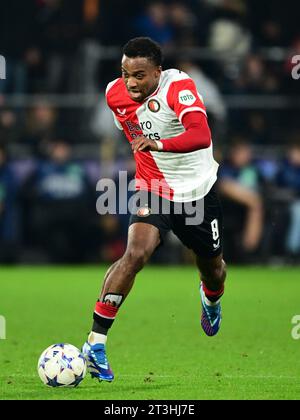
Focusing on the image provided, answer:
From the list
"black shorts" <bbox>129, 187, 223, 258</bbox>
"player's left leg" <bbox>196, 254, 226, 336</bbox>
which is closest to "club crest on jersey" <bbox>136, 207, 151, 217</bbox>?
"black shorts" <bbox>129, 187, 223, 258</bbox>

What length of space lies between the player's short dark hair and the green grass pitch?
228 centimetres

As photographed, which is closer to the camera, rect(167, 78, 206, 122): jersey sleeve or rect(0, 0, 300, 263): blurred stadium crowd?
rect(167, 78, 206, 122): jersey sleeve

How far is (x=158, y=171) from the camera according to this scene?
865 cm

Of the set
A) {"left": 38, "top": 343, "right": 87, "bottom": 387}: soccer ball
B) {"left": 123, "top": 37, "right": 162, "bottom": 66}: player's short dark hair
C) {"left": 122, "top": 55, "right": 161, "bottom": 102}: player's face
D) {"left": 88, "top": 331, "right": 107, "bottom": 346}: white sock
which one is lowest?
{"left": 38, "top": 343, "right": 87, "bottom": 387}: soccer ball

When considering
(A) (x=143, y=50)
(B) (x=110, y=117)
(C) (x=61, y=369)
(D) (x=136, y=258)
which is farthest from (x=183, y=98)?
(B) (x=110, y=117)

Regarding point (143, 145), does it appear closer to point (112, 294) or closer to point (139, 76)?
point (139, 76)

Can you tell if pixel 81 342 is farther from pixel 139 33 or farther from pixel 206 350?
pixel 139 33

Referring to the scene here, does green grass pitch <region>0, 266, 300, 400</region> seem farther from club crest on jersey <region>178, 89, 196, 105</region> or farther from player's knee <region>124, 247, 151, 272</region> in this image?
club crest on jersey <region>178, 89, 196, 105</region>

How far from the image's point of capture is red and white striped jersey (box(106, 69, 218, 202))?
834 cm

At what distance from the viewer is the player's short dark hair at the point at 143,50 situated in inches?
318

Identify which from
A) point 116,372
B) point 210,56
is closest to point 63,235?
point 210,56

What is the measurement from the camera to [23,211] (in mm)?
17531

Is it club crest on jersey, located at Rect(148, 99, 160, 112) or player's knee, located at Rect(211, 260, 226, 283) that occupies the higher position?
club crest on jersey, located at Rect(148, 99, 160, 112)

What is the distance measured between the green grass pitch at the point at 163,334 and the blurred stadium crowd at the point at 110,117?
0.66 m
